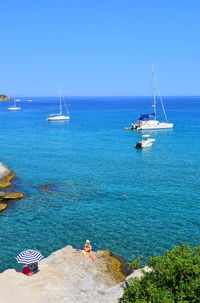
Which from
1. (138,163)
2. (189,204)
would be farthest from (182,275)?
(138,163)

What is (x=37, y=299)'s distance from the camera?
1903 centimetres

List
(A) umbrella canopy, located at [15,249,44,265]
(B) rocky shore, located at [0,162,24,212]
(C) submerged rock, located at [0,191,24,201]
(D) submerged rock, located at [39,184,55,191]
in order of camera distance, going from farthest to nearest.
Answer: (D) submerged rock, located at [39,184,55,191] → (C) submerged rock, located at [0,191,24,201] → (B) rocky shore, located at [0,162,24,212] → (A) umbrella canopy, located at [15,249,44,265]

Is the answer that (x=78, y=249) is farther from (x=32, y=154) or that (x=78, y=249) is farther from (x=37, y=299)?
(x=32, y=154)

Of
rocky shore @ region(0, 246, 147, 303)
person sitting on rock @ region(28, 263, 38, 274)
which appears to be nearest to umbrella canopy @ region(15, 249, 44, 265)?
person sitting on rock @ region(28, 263, 38, 274)

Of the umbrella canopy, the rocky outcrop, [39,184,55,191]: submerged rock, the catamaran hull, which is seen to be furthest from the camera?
the catamaran hull

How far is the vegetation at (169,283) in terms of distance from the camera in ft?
41.5

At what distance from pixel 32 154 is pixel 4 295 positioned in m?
50.3

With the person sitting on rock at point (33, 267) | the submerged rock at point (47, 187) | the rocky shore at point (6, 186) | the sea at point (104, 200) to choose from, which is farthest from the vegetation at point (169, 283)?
the submerged rock at point (47, 187)

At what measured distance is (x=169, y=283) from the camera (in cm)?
1370

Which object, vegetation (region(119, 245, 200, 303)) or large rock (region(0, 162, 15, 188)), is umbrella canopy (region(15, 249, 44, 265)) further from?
large rock (region(0, 162, 15, 188))

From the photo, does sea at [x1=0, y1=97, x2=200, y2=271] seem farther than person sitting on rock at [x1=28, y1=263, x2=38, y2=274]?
Yes

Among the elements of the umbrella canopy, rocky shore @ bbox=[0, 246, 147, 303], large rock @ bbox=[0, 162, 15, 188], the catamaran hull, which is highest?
the catamaran hull

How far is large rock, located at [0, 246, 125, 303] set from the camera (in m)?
19.3

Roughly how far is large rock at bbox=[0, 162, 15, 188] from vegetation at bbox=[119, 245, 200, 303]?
33.8 metres
